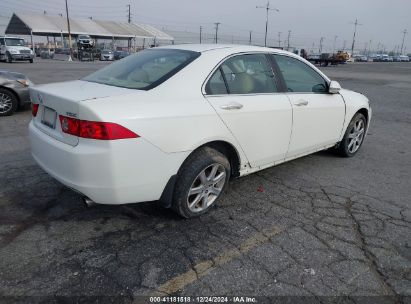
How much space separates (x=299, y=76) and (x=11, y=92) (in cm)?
637

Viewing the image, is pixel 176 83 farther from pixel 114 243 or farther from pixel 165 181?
pixel 114 243

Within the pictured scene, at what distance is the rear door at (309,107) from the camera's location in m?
4.03

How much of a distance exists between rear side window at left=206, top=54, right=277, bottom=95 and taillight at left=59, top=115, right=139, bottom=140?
97cm

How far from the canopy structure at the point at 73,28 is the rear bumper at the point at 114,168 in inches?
2262

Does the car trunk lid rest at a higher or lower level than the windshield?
lower

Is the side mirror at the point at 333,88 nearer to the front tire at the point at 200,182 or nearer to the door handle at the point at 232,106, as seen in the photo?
the door handle at the point at 232,106

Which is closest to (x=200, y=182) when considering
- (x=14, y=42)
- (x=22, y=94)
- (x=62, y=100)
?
(x=62, y=100)

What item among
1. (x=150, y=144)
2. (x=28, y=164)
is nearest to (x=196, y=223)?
(x=150, y=144)

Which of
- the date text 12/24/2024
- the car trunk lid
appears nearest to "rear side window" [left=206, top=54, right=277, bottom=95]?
the car trunk lid

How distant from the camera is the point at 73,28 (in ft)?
184

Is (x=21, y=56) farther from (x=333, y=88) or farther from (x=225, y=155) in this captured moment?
(x=225, y=155)

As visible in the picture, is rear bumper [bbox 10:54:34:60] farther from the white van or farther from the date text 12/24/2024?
the date text 12/24/2024

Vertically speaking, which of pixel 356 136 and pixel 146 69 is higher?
pixel 146 69

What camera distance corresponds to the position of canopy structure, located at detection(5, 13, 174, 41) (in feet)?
175
